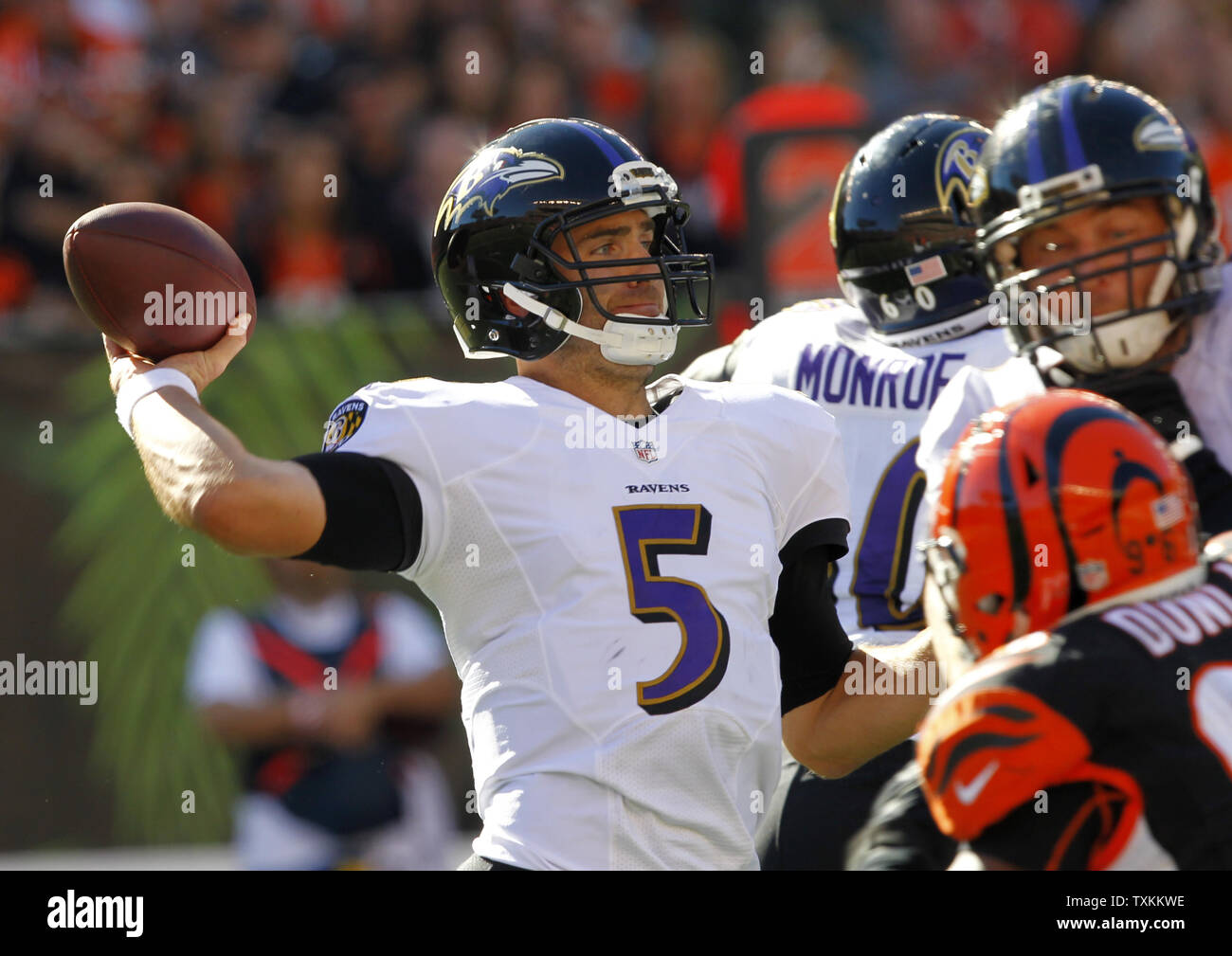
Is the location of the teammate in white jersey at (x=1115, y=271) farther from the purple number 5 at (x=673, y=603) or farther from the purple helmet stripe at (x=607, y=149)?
the purple helmet stripe at (x=607, y=149)

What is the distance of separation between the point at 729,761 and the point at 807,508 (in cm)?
52

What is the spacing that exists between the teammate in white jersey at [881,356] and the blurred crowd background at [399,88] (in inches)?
134

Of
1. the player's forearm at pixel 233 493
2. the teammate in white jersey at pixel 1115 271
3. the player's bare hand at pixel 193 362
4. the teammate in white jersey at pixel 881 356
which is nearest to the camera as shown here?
the player's forearm at pixel 233 493

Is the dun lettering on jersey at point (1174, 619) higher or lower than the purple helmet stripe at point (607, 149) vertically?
lower

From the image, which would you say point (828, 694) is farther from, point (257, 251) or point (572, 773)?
point (257, 251)

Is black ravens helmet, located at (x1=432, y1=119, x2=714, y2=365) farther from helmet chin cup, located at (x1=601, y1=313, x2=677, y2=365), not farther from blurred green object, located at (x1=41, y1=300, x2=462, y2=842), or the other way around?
blurred green object, located at (x1=41, y1=300, x2=462, y2=842)

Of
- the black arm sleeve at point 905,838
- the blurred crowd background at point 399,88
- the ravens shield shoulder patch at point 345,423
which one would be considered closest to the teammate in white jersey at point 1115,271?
the black arm sleeve at point 905,838

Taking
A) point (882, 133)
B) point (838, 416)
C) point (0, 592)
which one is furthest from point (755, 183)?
point (0, 592)

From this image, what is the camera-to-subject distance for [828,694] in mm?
3227

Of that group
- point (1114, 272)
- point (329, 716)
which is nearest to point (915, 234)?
point (1114, 272)

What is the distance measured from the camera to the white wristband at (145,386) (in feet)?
9.58

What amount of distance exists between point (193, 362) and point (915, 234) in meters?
1.86

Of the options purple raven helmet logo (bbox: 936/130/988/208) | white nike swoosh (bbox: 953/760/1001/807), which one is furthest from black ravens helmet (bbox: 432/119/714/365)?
white nike swoosh (bbox: 953/760/1001/807)

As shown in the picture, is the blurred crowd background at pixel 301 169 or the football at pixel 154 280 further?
the blurred crowd background at pixel 301 169
